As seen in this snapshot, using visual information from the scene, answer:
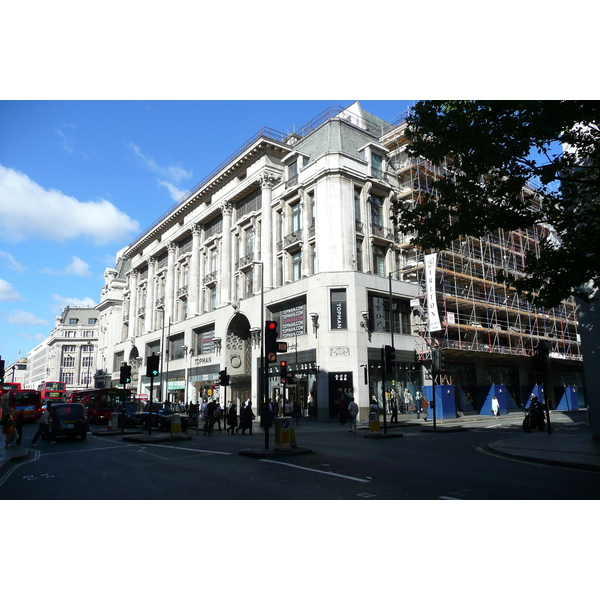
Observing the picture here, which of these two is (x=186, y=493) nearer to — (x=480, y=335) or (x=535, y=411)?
(x=535, y=411)

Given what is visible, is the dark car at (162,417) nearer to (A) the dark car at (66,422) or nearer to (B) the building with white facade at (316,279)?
(A) the dark car at (66,422)

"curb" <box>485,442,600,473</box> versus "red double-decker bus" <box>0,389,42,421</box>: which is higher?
"red double-decker bus" <box>0,389,42,421</box>

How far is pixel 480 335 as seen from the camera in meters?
43.8

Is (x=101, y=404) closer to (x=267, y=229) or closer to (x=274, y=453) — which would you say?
(x=267, y=229)

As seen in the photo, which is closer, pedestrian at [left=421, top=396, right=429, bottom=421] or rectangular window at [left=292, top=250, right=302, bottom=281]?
pedestrian at [left=421, top=396, right=429, bottom=421]

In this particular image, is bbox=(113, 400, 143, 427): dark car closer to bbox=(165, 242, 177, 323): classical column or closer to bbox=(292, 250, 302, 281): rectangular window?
bbox=(292, 250, 302, 281): rectangular window

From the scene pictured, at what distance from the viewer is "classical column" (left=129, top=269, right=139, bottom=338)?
72.6m

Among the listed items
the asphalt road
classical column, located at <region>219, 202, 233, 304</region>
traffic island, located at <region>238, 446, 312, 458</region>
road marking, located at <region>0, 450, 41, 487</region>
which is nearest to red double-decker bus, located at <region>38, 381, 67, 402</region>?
classical column, located at <region>219, 202, 233, 304</region>

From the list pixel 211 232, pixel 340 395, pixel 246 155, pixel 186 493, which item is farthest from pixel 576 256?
pixel 211 232

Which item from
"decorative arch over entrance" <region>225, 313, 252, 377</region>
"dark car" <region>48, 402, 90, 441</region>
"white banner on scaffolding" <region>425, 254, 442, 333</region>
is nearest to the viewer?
"dark car" <region>48, 402, 90, 441</region>

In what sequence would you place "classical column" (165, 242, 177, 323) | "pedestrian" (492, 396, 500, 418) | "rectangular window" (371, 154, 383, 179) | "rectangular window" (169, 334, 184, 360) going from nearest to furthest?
1. "pedestrian" (492, 396, 500, 418)
2. "rectangular window" (371, 154, 383, 179)
3. "rectangular window" (169, 334, 184, 360)
4. "classical column" (165, 242, 177, 323)

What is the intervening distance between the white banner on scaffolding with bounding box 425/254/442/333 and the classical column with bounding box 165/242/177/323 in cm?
3452

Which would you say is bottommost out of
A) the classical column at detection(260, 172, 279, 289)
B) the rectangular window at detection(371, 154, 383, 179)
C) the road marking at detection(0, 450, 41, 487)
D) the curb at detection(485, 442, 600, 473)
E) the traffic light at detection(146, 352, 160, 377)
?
the road marking at detection(0, 450, 41, 487)

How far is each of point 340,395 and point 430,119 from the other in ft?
86.8
